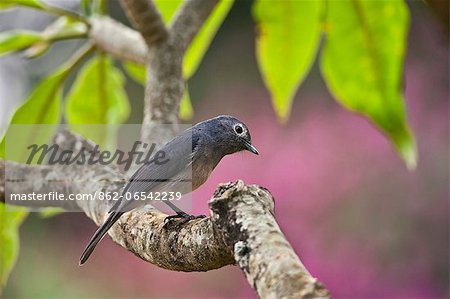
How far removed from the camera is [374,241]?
2.80 meters

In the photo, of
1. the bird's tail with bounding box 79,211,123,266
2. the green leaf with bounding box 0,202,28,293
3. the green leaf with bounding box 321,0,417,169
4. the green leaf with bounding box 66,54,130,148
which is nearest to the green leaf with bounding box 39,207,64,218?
the green leaf with bounding box 0,202,28,293

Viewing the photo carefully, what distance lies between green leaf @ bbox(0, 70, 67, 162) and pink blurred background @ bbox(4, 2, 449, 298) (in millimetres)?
739

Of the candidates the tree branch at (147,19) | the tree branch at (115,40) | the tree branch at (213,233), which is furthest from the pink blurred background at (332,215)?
the tree branch at (213,233)

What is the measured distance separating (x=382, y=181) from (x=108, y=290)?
1107mm

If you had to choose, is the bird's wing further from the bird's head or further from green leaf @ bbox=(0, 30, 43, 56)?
green leaf @ bbox=(0, 30, 43, 56)

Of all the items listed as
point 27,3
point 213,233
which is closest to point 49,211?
point 27,3

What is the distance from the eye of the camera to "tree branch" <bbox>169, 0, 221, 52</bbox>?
1518 millimetres

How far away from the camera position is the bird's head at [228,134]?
1.23 m

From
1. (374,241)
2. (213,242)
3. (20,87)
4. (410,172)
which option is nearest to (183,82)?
(213,242)

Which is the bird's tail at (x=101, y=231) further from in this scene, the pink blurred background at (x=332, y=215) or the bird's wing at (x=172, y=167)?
the pink blurred background at (x=332, y=215)

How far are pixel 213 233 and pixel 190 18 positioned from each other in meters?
0.82

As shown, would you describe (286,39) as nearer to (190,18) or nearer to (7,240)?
(190,18)

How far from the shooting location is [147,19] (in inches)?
57.0

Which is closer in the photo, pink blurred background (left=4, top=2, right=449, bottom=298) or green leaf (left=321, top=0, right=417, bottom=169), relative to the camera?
green leaf (left=321, top=0, right=417, bottom=169)
